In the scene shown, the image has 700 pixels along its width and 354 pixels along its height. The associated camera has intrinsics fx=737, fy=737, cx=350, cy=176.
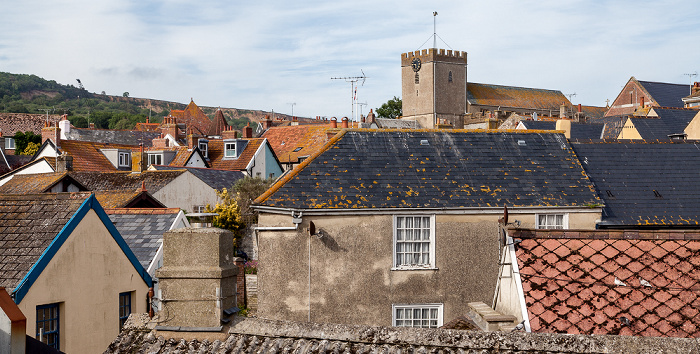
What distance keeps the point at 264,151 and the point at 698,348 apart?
49.4m

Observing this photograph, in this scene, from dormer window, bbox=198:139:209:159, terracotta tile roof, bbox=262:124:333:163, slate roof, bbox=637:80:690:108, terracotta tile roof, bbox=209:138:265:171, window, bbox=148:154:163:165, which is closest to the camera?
window, bbox=148:154:163:165

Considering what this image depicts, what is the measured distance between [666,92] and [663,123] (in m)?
47.8

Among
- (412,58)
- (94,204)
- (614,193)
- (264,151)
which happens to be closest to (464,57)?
(412,58)

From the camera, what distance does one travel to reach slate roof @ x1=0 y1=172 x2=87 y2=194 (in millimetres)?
24447

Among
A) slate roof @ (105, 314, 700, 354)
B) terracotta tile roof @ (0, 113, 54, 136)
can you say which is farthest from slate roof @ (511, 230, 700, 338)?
terracotta tile roof @ (0, 113, 54, 136)

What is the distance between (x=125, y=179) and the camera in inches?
1423

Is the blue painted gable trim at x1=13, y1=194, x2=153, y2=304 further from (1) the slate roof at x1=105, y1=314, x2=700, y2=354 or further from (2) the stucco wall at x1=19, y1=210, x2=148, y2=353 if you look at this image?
(1) the slate roof at x1=105, y1=314, x2=700, y2=354

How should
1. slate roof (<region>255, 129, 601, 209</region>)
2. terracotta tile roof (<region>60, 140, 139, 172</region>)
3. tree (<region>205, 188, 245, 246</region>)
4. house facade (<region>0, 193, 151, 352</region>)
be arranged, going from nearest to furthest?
1. house facade (<region>0, 193, 151, 352</region>)
2. slate roof (<region>255, 129, 601, 209</region>)
3. tree (<region>205, 188, 245, 246</region>)
4. terracotta tile roof (<region>60, 140, 139, 172</region>)

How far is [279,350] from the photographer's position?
7.17 meters

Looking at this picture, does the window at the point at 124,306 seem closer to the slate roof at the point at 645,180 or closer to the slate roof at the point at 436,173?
the slate roof at the point at 436,173

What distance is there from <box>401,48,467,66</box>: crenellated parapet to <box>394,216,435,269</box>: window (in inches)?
4225

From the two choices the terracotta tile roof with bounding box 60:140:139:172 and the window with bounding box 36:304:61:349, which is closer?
the window with bounding box 36:304:61:349

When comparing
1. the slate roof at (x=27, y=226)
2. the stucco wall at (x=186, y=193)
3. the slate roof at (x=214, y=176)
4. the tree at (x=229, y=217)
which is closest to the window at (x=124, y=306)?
the slate roof at (x=27, y=226)

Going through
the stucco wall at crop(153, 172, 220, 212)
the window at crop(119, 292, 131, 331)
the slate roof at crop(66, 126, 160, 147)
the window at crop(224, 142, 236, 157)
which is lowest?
the window at crop(119, 292, 131, 331)
